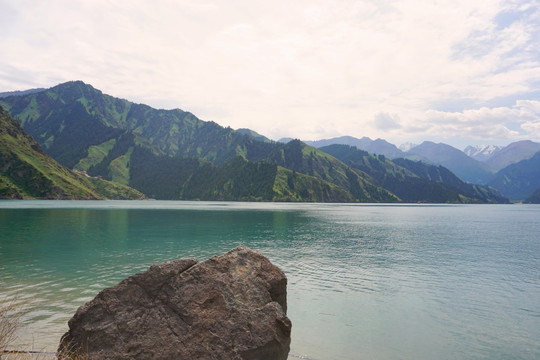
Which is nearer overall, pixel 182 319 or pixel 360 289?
pixel 182 319

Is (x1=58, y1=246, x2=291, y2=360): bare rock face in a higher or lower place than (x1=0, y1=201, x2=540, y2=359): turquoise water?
higher

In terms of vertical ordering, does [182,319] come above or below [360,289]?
above

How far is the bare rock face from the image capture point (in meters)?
15.4

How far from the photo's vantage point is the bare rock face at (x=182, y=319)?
1545cm

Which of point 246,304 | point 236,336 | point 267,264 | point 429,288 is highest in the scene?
point 267,264

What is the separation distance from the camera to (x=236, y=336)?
16062 millimetres

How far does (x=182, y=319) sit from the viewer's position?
16.3 metres

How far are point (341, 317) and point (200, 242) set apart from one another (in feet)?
163

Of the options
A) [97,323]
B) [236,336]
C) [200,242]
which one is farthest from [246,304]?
[200,242]

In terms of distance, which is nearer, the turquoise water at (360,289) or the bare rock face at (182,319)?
the bare rock face at (182,319)

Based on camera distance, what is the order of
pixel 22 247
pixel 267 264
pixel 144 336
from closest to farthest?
pixel 144 336
pixel 267 264
pixel 22 247

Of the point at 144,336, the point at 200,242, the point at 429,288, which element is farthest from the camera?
the point at 200,242

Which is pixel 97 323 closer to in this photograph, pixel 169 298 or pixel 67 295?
pixel 169 298

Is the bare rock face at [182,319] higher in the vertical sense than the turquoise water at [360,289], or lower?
higher
